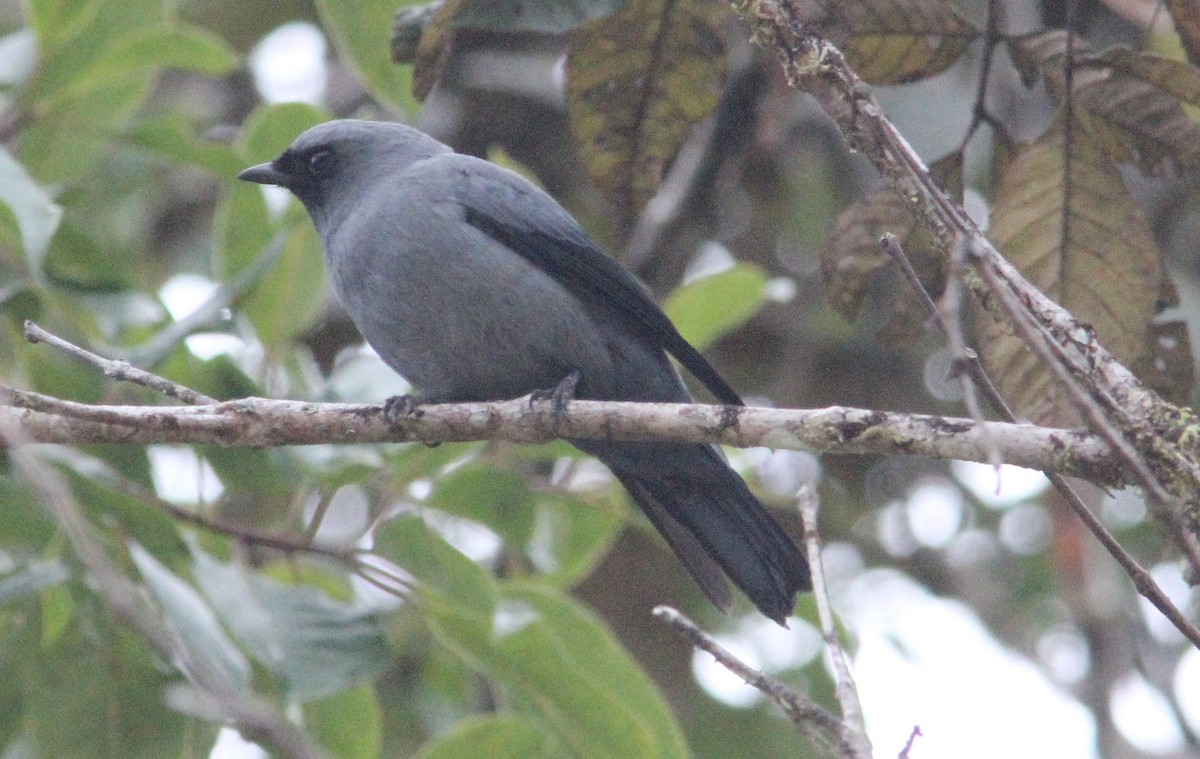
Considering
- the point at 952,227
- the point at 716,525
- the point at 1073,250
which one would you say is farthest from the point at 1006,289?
the point at 716,525

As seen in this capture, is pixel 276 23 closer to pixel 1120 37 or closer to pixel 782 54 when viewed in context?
pixel 1120 37

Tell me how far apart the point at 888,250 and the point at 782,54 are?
584 mm

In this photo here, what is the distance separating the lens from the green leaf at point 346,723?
4410 millimetres

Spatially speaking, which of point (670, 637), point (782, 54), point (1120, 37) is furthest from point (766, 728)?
point (782, 54)

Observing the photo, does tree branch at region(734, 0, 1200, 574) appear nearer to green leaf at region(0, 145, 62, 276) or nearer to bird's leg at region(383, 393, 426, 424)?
bird's leg at region(383, 393, 426, 424)

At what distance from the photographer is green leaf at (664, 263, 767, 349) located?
4.61 meters

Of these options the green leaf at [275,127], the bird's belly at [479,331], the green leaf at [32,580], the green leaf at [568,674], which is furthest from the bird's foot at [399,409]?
the green leaf at [275,127]

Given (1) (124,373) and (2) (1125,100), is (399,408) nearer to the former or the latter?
(1) (124,373)

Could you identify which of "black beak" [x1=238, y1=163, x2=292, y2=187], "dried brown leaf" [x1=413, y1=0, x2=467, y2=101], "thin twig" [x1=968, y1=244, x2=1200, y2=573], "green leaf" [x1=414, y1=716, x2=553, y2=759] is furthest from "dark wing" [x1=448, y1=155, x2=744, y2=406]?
"thin twig" [x1=968, y1=244, x2=1200, y2=573]

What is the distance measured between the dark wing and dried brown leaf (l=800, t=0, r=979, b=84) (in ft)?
3.36

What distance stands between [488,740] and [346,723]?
1.98 ft

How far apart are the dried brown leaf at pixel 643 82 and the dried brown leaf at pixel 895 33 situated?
435 millimetres

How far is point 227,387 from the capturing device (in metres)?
4.33

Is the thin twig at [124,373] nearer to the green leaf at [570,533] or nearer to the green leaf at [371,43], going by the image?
the green leaf at [371,43]
